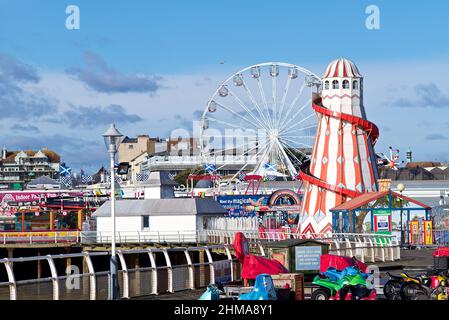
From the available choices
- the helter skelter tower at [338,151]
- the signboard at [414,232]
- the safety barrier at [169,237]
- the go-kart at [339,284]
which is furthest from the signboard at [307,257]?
the helter skelter tower at [338,151]

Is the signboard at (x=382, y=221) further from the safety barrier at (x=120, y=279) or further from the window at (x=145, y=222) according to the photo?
the safety barrier at (x=120, y=279)

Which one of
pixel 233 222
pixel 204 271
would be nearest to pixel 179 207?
pixel 233 222

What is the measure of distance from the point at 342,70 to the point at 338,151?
17.0 ft

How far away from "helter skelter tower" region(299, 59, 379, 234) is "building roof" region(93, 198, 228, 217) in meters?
7.44

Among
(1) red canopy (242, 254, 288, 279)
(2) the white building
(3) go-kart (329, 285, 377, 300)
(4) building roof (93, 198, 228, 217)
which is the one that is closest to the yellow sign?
(2) the white building

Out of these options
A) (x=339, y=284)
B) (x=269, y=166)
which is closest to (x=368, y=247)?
(x=339, y=284)

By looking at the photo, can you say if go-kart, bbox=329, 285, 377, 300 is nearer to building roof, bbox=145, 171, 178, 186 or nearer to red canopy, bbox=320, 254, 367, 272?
red canopy, bbox=320, 254, 367, 272

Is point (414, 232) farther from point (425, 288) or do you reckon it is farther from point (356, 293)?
point (356, 293)

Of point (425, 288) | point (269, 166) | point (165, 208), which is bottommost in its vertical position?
point (425, 288)

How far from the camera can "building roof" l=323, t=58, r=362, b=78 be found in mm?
67875

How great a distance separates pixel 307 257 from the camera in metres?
33.8

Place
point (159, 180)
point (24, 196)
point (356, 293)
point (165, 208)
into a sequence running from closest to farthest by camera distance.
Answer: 1. point (356, 293)
2. point (165, 208)
3. point (159, 180)
4. point (24, 196)
